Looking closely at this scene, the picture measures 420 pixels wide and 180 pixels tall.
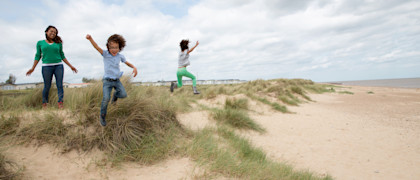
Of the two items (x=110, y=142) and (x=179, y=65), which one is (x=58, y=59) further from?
(x=179, y=65)

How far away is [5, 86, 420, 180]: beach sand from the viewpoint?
2.88 m

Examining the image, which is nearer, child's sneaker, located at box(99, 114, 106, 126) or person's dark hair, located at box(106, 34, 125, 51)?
child's sneaker, located at box(99, 114, 106, 126)

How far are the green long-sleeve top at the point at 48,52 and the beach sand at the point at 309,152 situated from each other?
→ 1.99m

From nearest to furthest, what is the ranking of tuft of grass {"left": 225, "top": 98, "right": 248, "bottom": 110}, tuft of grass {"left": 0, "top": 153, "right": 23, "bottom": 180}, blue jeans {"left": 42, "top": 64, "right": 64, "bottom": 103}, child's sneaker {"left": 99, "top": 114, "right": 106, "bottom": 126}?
1. tuft of grass {"left": 0, "top": 153, "right": 23, "bottom": 180}
2. child's sneaker {"left": 99, "top": 114, "right": 106, "bottom": 126}
3. blue jeans {"left": 42, "top": 64, "right": 64, "bottom": 103}
4. tuft of grass {"left": 225, "top": 98, "right": 248, "bottom": 110}

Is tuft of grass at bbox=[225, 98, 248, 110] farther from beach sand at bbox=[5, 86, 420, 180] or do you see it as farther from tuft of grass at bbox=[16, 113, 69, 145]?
tuft of grass at bbox=[16, 113, 69, 145]

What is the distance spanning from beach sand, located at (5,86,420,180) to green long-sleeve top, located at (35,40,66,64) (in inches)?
78.5

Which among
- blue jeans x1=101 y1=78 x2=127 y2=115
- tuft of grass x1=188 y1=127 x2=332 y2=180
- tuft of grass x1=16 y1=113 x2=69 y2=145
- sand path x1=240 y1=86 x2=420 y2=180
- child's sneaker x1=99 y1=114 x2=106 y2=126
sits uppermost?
blue jeans x1=101 y1=78 x2=127 y2=115

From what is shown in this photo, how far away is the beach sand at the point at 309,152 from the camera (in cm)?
288

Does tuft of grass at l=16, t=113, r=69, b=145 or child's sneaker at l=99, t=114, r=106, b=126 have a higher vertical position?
child's sneaker at l=99, t=114, r=106, b=126

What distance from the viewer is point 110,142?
10.6 feet

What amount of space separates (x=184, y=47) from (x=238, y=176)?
14.7 ft

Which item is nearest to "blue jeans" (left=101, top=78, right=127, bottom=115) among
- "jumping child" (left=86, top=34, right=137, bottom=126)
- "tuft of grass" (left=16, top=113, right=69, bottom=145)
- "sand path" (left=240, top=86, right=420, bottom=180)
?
"jumping child" (left=86, top=34, right=137, bottom=126)

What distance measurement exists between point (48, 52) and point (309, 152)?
624 cm

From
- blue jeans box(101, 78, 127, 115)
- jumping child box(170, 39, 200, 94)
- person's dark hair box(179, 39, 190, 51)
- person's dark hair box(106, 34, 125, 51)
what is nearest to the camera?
blue jeans box(101, 78, 127, 115)
